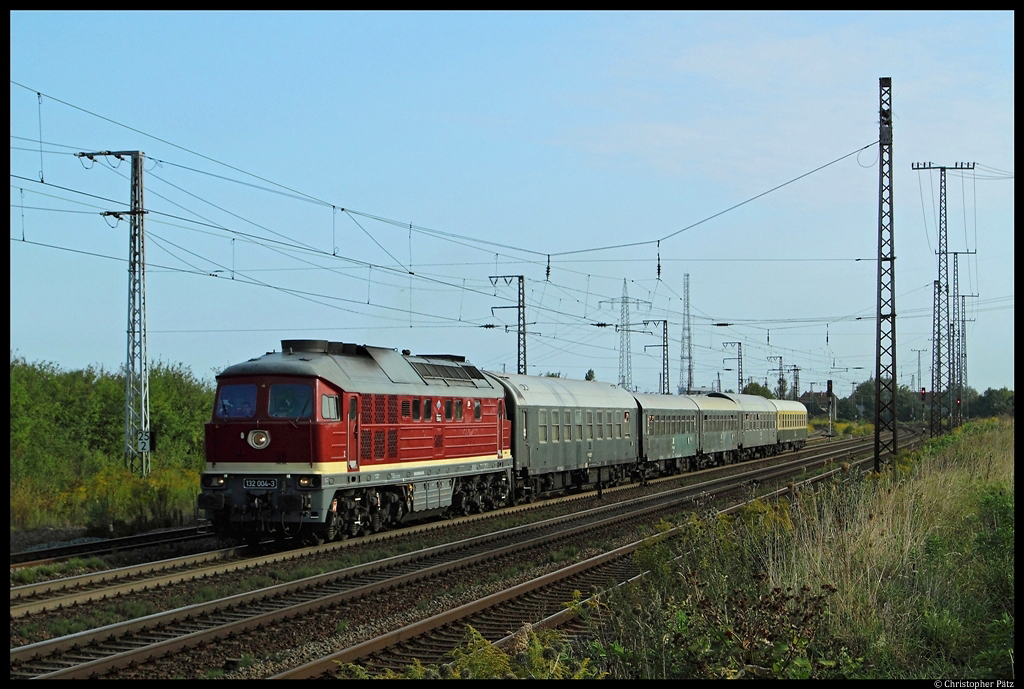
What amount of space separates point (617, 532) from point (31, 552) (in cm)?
1128

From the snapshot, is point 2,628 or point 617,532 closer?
point 2,628

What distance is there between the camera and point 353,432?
19.0 meters

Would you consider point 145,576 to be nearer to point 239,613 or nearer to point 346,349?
point 239,613

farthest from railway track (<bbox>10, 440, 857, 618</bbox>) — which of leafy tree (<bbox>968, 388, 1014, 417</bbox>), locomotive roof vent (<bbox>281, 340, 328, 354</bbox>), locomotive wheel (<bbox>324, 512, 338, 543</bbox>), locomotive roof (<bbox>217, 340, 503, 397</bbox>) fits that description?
leafy tree (<bbox>968, 388, 1014, 417</bbox>)

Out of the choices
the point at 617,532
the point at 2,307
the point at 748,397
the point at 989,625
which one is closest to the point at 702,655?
the point at 989,625

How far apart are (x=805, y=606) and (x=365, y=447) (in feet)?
40.6

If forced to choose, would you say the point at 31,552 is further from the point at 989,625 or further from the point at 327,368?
the point at 989,625

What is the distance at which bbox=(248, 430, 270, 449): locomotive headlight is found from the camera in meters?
18.2

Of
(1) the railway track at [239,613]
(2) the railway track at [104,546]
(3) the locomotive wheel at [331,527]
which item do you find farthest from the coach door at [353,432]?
(2) the railway track at [104,546]

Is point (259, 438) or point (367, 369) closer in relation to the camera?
point (259, 438)

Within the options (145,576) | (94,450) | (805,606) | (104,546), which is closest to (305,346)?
(104,546)

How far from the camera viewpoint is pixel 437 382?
22969 millimetres

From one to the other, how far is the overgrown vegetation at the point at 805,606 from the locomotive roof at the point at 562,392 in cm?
1352

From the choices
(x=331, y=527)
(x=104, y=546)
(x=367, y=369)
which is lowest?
(x=104, y=546)
